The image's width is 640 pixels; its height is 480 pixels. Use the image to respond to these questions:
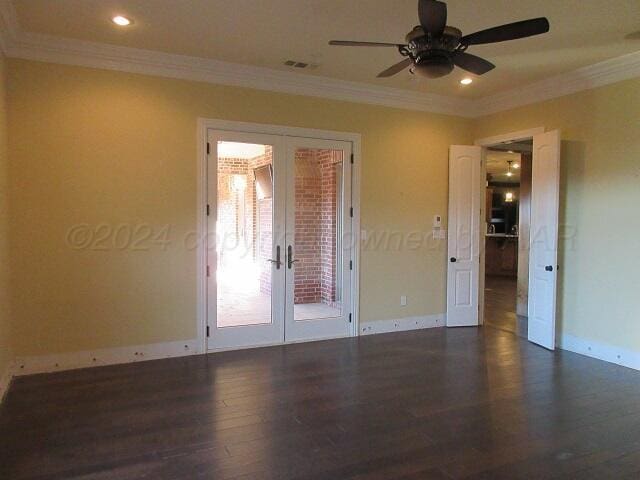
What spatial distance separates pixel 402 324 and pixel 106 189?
3738mm

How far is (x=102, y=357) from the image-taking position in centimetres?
423

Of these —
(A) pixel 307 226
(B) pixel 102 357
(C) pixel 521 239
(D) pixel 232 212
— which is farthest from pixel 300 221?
(C) pixel 521 239

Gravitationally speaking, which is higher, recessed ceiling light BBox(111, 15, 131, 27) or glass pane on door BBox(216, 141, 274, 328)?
recessed ceiling light BBox(111, 15, 131, 27)

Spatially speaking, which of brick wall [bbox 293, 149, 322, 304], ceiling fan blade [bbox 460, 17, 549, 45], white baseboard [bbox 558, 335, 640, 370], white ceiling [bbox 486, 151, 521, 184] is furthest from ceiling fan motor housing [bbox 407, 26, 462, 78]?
white ceiling [bbox 486, 151, 521, 184]

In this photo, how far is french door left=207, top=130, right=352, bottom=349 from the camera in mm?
4723

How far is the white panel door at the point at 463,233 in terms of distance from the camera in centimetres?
586

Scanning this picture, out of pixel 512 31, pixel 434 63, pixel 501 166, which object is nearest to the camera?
pixel 512 31

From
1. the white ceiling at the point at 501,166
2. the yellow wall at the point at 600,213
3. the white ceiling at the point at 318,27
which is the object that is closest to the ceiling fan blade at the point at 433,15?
the white ceiling at the point at 318,27

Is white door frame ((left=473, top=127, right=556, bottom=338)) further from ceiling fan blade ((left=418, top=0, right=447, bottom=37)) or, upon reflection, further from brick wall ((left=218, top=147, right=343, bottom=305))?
ceiling fan blade ((left=418, top=0, right=447, bottom=37))

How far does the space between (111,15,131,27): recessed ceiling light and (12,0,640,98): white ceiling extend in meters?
0.05

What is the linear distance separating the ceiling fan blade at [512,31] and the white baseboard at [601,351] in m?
3.32

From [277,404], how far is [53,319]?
7.41ft

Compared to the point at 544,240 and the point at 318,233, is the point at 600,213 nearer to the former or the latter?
the point at 544,240

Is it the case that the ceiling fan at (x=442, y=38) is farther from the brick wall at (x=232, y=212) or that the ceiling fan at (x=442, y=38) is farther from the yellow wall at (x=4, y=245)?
the yellow wall at (x=4, y=245)
